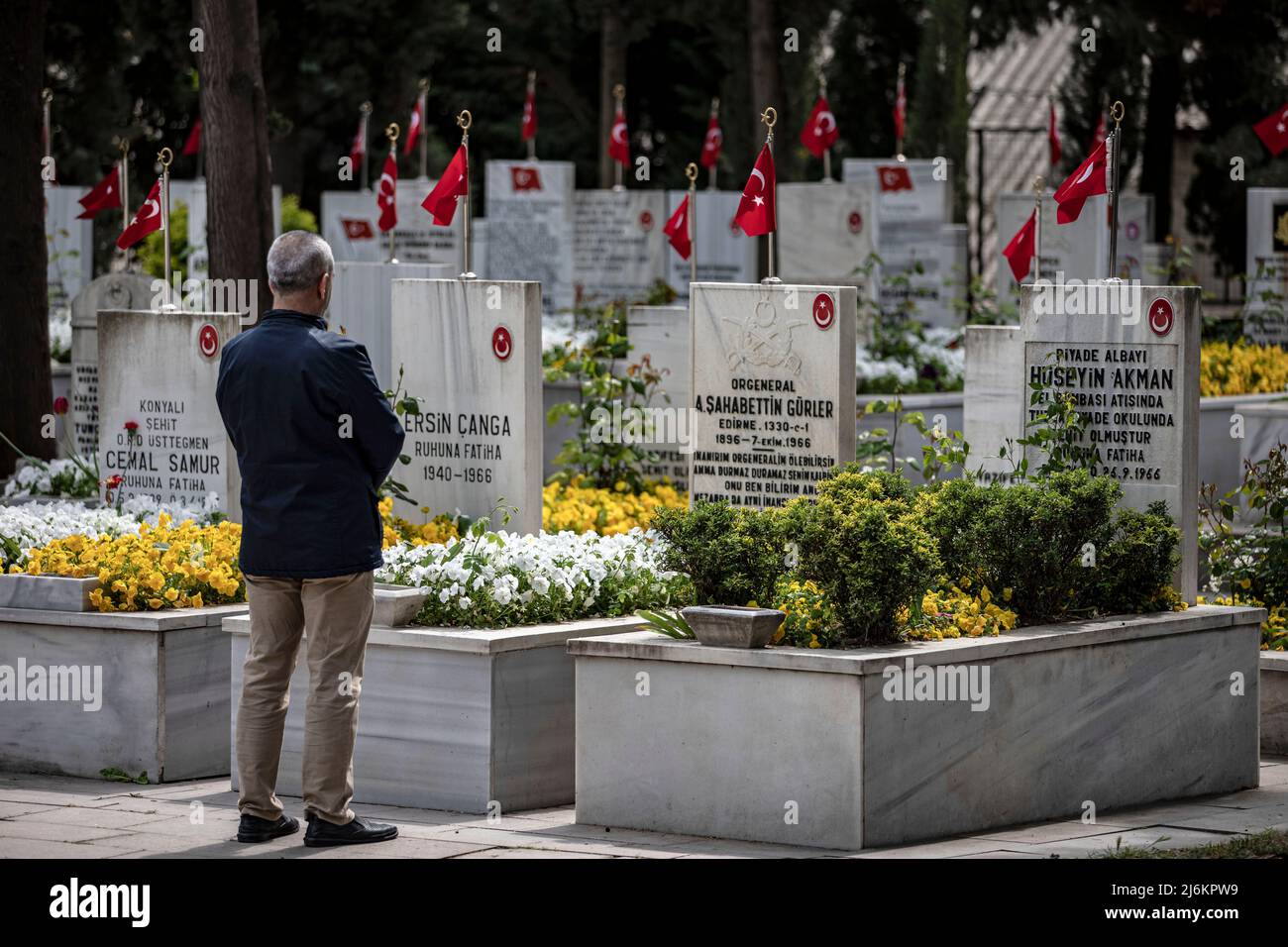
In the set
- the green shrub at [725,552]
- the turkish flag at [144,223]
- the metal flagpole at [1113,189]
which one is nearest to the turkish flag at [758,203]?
the metal flagpole at [1113,189]

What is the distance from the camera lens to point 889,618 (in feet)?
26.1

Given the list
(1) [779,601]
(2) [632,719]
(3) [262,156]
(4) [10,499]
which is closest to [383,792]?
(2) [632,719]

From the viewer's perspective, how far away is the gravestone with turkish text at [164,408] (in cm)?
1089

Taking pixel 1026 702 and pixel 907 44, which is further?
pixel 907 44

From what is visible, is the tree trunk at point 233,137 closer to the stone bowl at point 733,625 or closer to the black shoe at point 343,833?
the stone bowl at point 733,625

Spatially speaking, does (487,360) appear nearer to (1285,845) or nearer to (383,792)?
(383,792)

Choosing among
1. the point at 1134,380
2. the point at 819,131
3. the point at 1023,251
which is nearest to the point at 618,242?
the point at 819,131

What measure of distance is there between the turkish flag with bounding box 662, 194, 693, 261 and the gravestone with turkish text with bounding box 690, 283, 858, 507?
4802 mm

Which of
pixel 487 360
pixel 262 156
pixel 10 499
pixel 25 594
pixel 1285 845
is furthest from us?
pixel 262 156

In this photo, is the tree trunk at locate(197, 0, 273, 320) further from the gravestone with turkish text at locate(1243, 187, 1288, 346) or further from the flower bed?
the gravestone with turkish text at locate(1243, 187, 1288, 346)

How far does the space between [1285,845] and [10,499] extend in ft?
24.5

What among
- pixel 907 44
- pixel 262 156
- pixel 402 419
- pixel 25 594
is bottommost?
pixel 25 594

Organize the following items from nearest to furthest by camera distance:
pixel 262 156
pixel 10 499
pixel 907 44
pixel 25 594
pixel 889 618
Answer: pixel 889 618 → pixel 25 594 → pixel 10 499 → pixel 262 156 → pixel 907 44

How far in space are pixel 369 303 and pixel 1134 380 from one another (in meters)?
5.61
